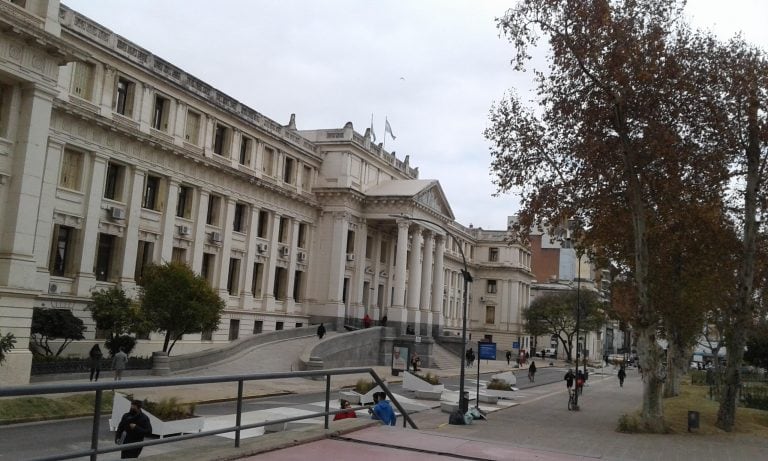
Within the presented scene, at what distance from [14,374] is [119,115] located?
1648 centimetres

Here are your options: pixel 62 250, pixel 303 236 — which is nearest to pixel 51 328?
pixel 62 250

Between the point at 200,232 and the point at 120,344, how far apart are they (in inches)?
466

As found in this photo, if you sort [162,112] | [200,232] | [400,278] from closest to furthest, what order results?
[162,112] → [200,232] → [400,278]

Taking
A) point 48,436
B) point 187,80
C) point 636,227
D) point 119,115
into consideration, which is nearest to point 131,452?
point 48,436

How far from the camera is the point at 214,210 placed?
1697 inches

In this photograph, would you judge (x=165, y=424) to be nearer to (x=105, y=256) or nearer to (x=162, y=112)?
(x=105, y=256)

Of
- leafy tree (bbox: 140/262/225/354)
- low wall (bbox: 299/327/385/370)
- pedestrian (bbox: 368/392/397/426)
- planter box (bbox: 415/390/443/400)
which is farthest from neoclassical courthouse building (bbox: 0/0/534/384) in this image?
pedestrian (bbox: 368/392/397/426)

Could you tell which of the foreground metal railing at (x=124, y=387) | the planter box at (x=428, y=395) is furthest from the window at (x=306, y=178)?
the foreground metal railing at (x=124, y=387)

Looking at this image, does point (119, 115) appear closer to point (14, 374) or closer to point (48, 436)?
point (14, 374)

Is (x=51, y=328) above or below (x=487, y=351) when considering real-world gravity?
below

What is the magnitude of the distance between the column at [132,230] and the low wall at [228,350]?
19.4ft

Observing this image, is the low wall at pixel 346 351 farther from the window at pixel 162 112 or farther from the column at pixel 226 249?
the window at pixel 162 112

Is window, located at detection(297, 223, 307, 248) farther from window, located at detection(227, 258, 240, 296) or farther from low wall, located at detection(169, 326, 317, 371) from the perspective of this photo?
window, located at detection(227, 258, 240, 296)

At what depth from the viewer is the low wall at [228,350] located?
102 feet
